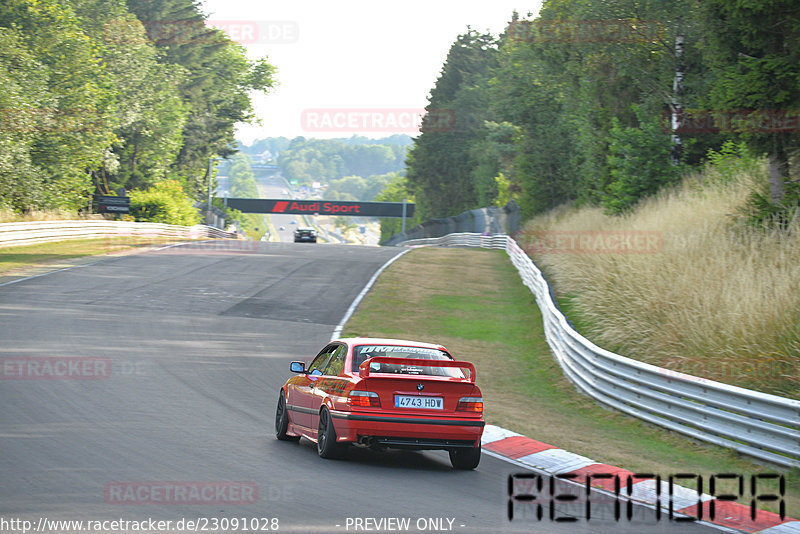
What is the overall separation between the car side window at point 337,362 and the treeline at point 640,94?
38.7ft

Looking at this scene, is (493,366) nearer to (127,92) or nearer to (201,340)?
(201,340)

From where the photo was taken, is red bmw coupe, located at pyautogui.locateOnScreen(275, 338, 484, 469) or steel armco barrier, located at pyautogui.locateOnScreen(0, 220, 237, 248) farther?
steel armco barrier, located at pyautogui.locateOnScreen(0, 220, 237, 248)

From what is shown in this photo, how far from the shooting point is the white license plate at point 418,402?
334 inches

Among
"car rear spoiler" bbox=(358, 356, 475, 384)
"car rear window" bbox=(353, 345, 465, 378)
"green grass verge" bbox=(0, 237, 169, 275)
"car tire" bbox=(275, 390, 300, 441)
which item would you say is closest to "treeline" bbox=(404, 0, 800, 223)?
"car rear window" bbox=(353, 345, 465, 378)

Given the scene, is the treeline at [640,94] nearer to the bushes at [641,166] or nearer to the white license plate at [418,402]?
the bushes at [641,166]

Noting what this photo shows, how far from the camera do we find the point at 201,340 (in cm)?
1769

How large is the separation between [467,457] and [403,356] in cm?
134

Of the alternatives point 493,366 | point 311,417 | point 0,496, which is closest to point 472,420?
point 311,417

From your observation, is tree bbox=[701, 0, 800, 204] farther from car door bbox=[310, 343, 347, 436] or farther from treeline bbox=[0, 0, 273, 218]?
treeline bbox=[0, 0, 273, 218]

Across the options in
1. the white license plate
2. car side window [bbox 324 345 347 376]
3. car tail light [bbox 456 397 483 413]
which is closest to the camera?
the white license plate

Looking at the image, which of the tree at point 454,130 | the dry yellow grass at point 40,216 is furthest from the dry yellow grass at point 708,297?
the tree at point 454,130

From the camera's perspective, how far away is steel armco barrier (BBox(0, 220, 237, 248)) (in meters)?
33.9

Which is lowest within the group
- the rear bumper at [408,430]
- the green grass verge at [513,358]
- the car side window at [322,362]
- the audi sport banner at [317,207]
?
the green grass verge at [513,358]

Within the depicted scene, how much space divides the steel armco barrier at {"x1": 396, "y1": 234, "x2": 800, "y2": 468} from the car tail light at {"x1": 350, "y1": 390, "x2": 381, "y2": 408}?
158 inches
